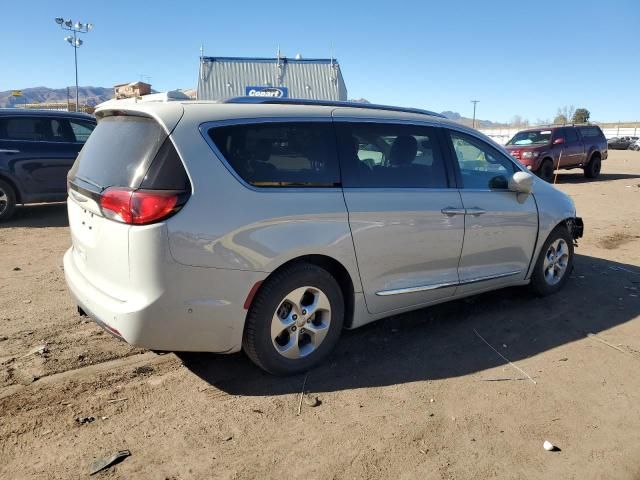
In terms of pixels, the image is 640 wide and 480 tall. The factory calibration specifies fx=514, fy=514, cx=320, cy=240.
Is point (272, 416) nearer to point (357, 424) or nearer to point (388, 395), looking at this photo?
point (357, 424)

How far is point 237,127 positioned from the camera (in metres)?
3.16

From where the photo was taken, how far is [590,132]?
1830cm

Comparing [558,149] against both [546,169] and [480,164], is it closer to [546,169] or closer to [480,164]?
[546,169]

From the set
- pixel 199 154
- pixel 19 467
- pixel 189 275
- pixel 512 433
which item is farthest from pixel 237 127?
pixel 512 433

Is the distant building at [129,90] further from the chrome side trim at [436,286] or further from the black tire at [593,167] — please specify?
the black tire at [593,167]

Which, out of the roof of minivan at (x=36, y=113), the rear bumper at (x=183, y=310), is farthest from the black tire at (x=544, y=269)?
the roof of minivan at (x=36, y=113)

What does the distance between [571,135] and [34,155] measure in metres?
16.0

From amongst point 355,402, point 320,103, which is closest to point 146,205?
point 320,103

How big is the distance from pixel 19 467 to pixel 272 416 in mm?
1293

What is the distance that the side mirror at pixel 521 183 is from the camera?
178 inches

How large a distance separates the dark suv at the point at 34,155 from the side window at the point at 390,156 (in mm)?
6518

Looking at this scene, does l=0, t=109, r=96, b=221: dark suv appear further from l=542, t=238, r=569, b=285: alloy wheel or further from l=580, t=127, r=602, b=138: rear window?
l=580, t=127, r=602, b=138: rear window

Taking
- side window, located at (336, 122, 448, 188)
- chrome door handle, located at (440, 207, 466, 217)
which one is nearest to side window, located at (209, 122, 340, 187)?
side window, located at (336, 122, 448, 188)

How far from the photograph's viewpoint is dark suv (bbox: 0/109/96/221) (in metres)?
8.23
